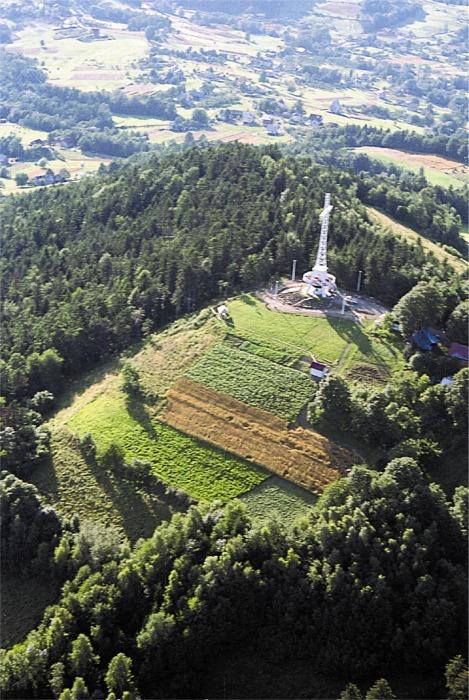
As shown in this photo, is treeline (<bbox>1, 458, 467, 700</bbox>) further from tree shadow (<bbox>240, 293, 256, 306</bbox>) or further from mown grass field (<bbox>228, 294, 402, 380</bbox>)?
tree shadow (<bbox>240, 293, 256, 306</bbox>)

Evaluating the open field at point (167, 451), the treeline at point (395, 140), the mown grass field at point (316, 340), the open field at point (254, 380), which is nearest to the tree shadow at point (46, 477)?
the open field at point (167, 451)

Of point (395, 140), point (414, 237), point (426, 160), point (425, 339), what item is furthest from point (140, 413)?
point (395, 140)

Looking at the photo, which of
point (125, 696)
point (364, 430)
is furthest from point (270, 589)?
point (364, 430)

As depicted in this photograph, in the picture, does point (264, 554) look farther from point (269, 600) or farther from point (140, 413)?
point (140, 413)

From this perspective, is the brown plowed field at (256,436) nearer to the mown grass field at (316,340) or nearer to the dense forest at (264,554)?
the dense forest at (264,554)

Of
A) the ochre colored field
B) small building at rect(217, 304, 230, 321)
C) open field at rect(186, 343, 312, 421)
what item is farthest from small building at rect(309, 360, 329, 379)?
the ochre colored field

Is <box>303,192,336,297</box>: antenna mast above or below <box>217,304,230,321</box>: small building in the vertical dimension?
above

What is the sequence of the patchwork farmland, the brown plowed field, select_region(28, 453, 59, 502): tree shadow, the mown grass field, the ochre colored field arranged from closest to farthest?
the patchwork farmland, the brown plowed field, select_region(28, 453, 59, 502): tree shadow, the mown grass field, the ochre colored field

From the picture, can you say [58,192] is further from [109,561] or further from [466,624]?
[466,624]
